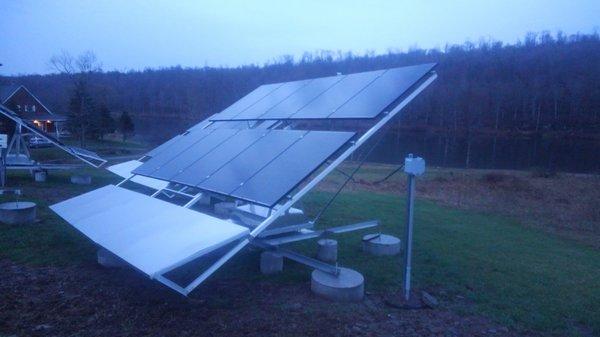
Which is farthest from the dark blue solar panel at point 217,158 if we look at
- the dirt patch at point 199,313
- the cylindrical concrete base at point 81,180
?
the cylindrical concrete base at point 81,180

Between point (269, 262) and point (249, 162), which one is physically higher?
point (249, 162)

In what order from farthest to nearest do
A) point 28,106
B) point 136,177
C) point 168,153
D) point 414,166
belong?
point 28,106, point 136,177, point 168,153, point 414,166

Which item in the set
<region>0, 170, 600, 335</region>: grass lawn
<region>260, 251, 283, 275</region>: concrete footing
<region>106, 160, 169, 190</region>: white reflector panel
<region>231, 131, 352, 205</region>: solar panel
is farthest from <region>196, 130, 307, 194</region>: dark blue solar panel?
<region>106, 160, 169, 190</region>: white reflector panel

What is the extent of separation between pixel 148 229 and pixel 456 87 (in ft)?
336

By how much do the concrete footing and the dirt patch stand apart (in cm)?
47

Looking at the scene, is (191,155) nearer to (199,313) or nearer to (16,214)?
(199,313)

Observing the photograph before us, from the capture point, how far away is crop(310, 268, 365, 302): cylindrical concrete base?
19.3 ft

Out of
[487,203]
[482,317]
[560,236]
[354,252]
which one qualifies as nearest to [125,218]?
[354,252]

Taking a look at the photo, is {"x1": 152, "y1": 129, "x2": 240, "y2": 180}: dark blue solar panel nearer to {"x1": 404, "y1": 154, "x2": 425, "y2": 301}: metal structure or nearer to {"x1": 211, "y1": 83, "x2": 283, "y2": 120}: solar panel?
{"x1": 211, "y1": 83, "x2": 283, "y2": 120}: solar panel

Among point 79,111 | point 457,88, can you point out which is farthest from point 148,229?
point 457,88

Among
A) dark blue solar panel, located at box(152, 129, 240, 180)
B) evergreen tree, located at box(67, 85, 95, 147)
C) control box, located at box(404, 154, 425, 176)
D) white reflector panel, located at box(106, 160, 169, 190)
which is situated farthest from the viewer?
evergreen tree, located at box(67, 85, 95, 147)

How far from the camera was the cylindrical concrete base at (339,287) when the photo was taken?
232 inches

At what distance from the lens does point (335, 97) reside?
8.15 m

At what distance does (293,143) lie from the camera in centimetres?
693
